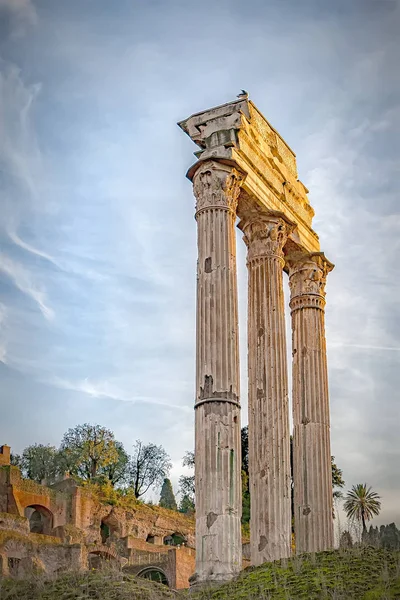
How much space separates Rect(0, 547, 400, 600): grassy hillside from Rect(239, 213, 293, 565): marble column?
209 centimetres

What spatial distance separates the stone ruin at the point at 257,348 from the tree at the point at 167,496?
4795cm

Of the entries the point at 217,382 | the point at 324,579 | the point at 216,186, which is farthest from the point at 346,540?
the point at 216,186

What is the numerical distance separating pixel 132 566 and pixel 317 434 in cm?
2472

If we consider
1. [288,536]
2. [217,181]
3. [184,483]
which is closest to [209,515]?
[288,536]

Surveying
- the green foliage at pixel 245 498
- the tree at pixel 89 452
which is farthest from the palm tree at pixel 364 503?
the tree at pixel 89 452

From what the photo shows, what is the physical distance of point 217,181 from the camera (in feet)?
59.3

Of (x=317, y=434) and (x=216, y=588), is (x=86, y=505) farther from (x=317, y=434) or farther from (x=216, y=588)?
(x=216, y=588)

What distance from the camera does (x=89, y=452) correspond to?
6312 cm

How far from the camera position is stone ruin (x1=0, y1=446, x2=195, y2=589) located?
123 feet

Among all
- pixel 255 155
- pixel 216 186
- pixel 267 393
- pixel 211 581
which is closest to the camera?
pixel 211 581

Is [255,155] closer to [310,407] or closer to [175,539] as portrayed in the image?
[310,407]

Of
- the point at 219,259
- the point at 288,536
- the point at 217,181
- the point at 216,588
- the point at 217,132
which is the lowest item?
the point at 216,588

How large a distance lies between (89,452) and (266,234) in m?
46.2

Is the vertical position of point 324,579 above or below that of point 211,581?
below
